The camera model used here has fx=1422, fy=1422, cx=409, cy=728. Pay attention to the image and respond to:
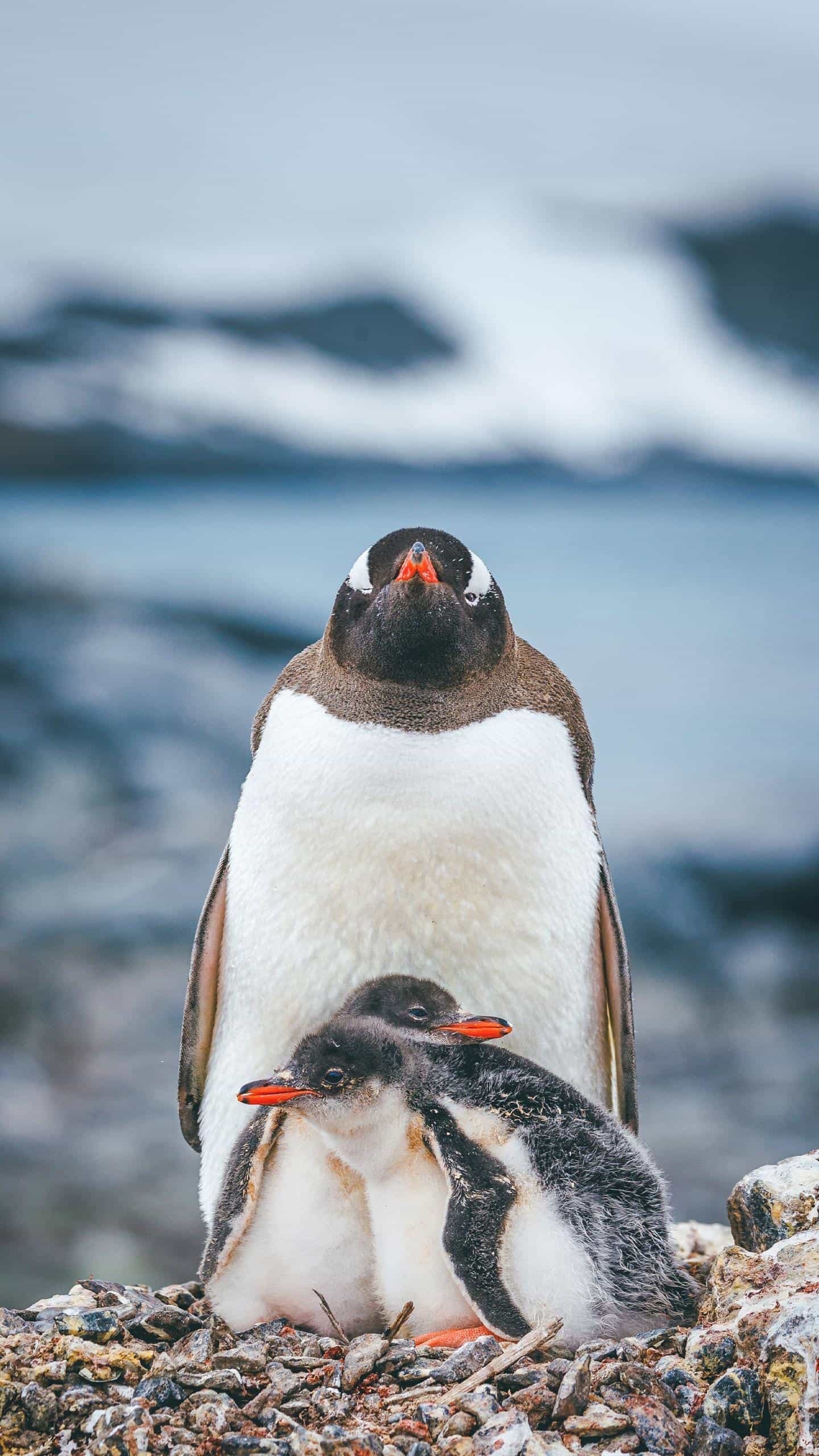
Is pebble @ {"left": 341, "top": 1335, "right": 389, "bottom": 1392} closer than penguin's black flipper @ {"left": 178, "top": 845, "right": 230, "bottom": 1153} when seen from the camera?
Yes

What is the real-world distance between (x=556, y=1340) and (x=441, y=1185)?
242 millimetres

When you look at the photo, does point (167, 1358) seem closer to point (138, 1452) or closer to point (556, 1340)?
point (138, 1452)

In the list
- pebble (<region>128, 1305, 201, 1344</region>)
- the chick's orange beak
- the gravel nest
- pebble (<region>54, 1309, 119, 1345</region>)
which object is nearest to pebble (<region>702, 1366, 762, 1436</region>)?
the gravel nest

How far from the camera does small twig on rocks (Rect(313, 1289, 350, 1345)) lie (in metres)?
1.94

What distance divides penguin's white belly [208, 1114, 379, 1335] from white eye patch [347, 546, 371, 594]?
33.5 inches

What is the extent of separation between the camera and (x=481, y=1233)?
1810 mm

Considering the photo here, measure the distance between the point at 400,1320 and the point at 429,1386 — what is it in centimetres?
16

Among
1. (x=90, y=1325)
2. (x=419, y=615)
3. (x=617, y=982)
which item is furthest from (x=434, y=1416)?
(x=419, y=615)

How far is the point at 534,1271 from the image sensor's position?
1.83 m

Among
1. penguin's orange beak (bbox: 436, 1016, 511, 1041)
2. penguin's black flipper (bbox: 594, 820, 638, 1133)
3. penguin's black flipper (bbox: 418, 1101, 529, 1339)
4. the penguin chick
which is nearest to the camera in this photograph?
penguin's black flipper (bbox: 418, 1101, 529, 1339)

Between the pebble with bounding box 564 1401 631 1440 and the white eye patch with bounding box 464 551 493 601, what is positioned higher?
the white eye patch with bounding box 464 551 493 601

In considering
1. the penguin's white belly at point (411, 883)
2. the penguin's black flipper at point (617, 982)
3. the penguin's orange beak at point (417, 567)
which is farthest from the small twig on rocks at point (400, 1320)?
the penguin's orange beak at point (417, 567)

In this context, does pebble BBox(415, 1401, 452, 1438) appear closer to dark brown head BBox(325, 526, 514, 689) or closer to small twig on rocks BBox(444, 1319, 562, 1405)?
small twig on rocks BBox(444, 1319, 562, 1405)

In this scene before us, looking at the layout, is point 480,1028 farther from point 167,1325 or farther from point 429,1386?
point 167,1325
